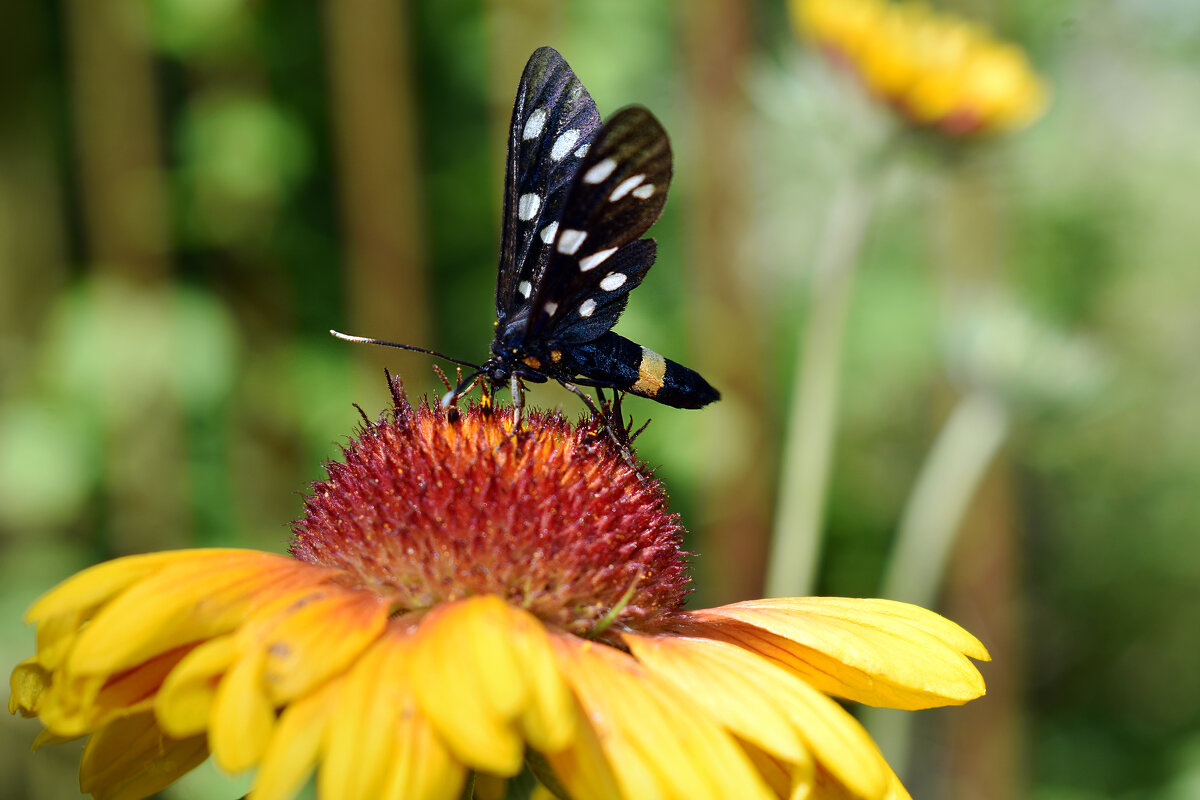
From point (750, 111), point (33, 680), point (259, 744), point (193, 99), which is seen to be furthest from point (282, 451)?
point (259, 744)

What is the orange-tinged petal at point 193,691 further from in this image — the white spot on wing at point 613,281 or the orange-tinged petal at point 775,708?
the white spot on wing at point 613,281

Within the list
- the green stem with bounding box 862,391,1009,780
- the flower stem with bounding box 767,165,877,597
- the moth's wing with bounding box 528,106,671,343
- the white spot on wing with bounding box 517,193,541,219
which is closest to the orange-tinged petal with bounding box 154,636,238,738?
the moth's wing with bounding box 528,106,671,343

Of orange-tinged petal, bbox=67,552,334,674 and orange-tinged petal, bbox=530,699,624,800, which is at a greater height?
orange-tinged petal, bbox=67,552,334,674

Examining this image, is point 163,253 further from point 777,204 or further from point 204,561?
point 777,204

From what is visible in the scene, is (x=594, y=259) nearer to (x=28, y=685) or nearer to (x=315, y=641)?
(x=315, y=641)

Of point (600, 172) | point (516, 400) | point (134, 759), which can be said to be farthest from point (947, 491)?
point (134, 759)

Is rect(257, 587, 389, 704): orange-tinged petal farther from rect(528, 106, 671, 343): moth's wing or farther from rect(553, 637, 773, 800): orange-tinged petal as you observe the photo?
rect(528, 106, 671, 343): moth's wing

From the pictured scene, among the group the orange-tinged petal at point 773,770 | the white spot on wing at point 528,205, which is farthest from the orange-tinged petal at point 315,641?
the white spot on wing at point 528,205

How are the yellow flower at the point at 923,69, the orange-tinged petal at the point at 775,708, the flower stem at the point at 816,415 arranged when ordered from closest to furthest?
1. the orange-tinged petal at the point at 775,708
2. the flower stem at the point at 816,415
3. the yellow flower at the point at 923,69
